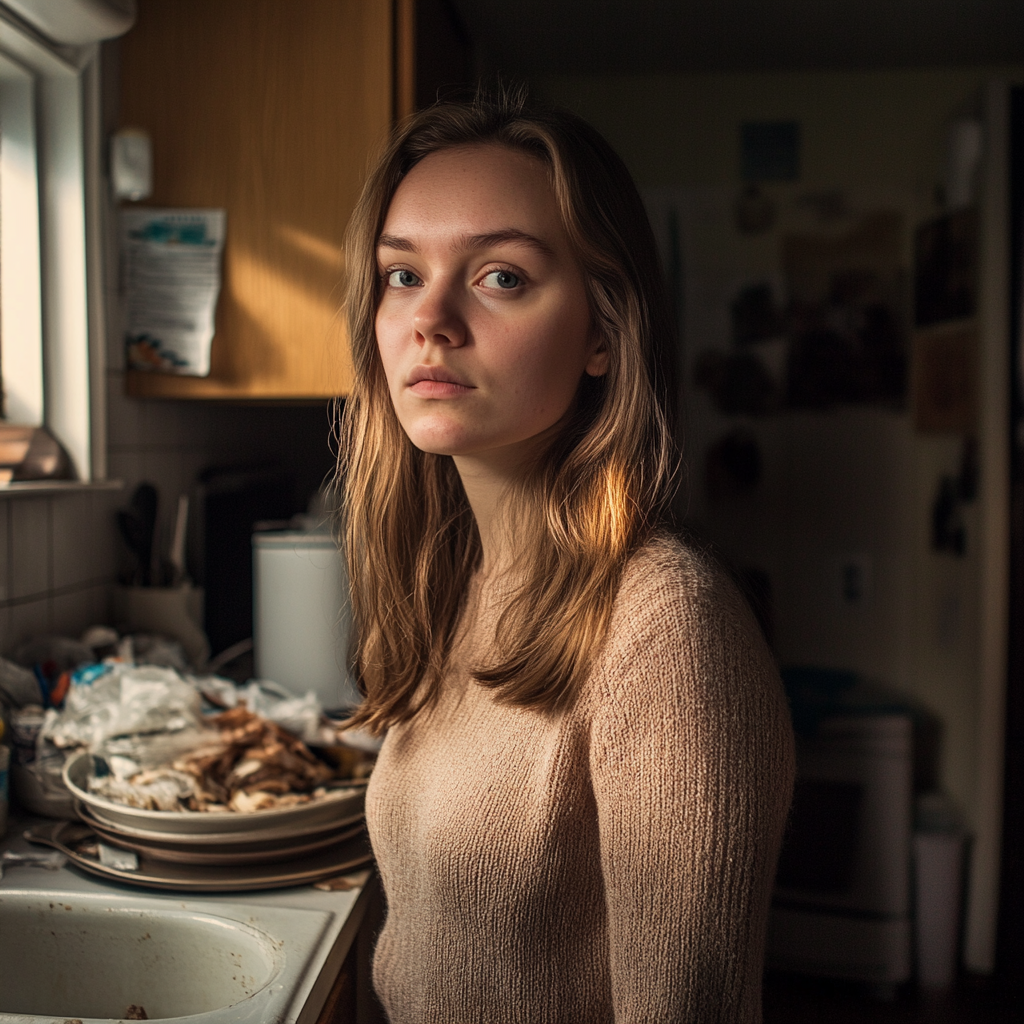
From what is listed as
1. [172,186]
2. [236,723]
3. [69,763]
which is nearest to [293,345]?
[172,186]

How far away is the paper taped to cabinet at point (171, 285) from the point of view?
5.22 ft

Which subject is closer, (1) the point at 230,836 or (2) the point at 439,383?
(2) the point at 439,383

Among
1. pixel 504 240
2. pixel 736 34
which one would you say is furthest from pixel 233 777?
pixel 736 34

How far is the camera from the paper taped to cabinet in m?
1.59

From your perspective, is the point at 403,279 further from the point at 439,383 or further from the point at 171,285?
the point at 171,285

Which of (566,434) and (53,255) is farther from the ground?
(53,255)

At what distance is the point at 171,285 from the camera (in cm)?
160

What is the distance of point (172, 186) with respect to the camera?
5.22 ft

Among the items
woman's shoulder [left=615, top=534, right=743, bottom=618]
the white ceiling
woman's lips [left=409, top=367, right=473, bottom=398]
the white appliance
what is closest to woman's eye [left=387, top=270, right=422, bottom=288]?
woman's lips [left=409, top=367, right=473, bottom=398]

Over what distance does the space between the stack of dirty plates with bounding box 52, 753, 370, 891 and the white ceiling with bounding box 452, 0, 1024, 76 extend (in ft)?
6.44

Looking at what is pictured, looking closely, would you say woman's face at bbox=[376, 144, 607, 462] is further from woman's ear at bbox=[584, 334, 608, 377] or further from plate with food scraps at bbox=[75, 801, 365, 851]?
plate with food scraps at bbox=[75, 801, 365, 851]

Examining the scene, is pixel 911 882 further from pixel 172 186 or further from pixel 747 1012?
pixel 172 186

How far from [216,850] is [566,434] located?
59 cm

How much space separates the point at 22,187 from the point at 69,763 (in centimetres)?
90
